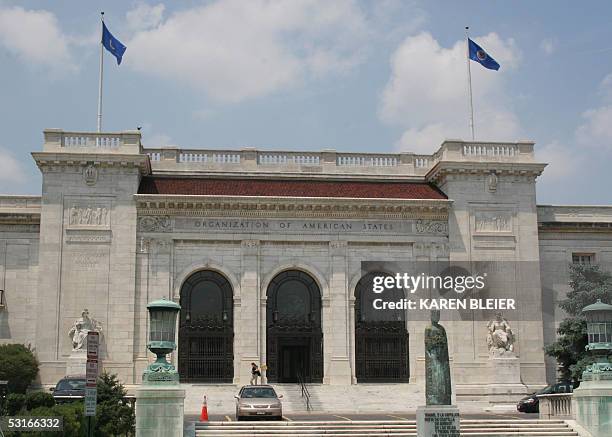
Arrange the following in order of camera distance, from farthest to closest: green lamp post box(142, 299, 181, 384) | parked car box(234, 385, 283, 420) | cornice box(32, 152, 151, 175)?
1. cornice box(32, 152, 151, 175)
2. parked car box(234, 385, 283, 420)
3. green lamp post box(142, 299, 181, 384)

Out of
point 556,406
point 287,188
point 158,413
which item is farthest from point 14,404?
point 287,188

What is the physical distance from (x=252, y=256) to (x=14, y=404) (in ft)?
77.5

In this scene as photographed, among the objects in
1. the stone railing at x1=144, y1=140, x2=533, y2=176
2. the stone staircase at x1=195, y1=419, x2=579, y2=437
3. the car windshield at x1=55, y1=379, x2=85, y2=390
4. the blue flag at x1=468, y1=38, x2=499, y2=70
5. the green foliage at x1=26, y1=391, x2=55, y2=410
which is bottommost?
the stone staircase at x1=195, y1=419, x2=579, y2=437

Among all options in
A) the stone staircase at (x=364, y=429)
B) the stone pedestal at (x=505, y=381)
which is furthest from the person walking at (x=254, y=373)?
the stone staircase at (x=364, y=429)

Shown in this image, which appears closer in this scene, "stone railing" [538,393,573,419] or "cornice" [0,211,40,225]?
"stone railing" [538,393,573,419]

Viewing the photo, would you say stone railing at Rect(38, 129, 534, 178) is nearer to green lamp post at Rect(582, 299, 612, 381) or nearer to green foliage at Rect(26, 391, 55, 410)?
green lamp post at Rect(582, 299, 612, 381)

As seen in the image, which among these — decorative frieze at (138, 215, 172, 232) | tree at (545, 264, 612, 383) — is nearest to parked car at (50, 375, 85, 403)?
decorative frieze at (138, 215, 172, 232)

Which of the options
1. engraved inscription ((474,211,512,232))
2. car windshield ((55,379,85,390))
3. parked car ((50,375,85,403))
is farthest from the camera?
engraved inscription ((474,211,512,232))

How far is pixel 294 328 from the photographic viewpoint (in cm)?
4762

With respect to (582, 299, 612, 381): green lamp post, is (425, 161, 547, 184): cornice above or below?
above

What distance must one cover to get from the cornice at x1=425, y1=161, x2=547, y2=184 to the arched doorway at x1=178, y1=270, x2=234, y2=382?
42.1 feet

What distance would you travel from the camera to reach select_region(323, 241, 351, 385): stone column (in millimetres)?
46406

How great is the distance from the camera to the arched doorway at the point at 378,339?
156ft

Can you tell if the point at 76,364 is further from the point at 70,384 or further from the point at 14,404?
the point at 14,404
